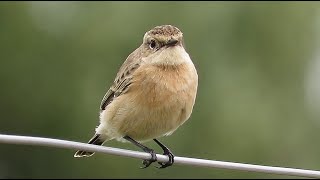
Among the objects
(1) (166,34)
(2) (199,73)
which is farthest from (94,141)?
(2) (199,73)

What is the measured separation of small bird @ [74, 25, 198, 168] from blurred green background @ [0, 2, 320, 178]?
28.3 feet

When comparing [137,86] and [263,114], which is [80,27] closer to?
[263,114]

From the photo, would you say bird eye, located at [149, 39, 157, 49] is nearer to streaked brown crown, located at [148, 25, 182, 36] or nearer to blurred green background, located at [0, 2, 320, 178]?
streaked brown crown, located at [148, 25, 182, 36]

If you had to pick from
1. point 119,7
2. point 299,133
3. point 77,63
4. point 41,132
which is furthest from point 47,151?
point 299,133

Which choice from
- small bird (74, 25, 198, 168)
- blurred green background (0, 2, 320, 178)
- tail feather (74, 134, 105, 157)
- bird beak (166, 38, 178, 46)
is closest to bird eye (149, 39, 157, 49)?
small bird (74, 25, 198, 168)

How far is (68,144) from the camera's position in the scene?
4.58 metres

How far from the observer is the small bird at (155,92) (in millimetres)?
5969

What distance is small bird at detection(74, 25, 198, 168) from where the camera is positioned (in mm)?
5969

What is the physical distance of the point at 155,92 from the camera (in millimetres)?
5965

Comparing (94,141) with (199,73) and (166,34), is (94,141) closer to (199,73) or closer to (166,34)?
(166,34)

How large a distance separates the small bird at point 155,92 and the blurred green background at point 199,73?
28.3 feet

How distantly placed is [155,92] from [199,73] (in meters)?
10.9

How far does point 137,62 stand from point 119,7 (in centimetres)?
1084

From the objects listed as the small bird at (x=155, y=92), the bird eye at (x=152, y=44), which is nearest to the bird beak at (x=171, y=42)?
the small bird at (x=155, y=92)
